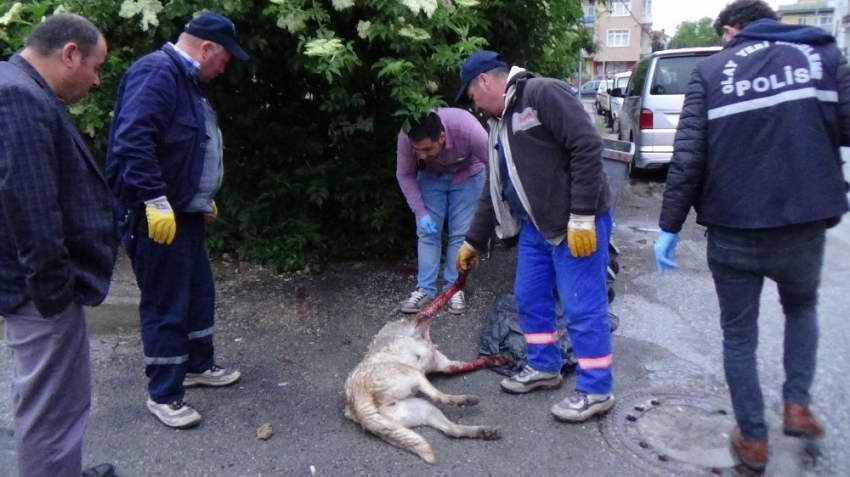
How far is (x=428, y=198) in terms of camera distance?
206 inches

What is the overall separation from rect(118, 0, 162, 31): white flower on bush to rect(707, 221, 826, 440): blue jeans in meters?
3.45

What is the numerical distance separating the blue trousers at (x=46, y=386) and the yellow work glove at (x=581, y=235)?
7.33 feet

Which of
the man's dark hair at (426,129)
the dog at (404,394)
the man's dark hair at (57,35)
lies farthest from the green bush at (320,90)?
the man's dark hair at (57,35)

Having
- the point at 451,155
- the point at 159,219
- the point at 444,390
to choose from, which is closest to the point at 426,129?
the point at 451,155

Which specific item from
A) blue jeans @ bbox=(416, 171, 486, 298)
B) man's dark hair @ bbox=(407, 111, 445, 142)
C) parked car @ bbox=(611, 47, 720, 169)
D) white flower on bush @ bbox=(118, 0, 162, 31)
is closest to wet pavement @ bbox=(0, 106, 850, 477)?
blue jeans @ bbox=(416, 171, 486, 298)

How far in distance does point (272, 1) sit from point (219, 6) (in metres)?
0.41

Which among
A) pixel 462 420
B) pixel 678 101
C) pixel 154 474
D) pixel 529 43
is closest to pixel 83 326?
pixel 154 474

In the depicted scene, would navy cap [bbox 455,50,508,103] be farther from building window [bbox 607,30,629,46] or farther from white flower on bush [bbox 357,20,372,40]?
building window [bbox 607,30,629,46]

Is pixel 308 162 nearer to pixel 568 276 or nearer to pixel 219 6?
pixel 219 6

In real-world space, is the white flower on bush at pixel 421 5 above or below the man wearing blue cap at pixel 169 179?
above

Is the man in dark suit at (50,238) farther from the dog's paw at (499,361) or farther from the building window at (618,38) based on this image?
the building window at (618,38)

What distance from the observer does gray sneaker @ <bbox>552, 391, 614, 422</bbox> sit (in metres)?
3.58

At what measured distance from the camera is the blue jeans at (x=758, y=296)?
2.92m

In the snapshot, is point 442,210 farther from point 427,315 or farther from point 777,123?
point 777,123
